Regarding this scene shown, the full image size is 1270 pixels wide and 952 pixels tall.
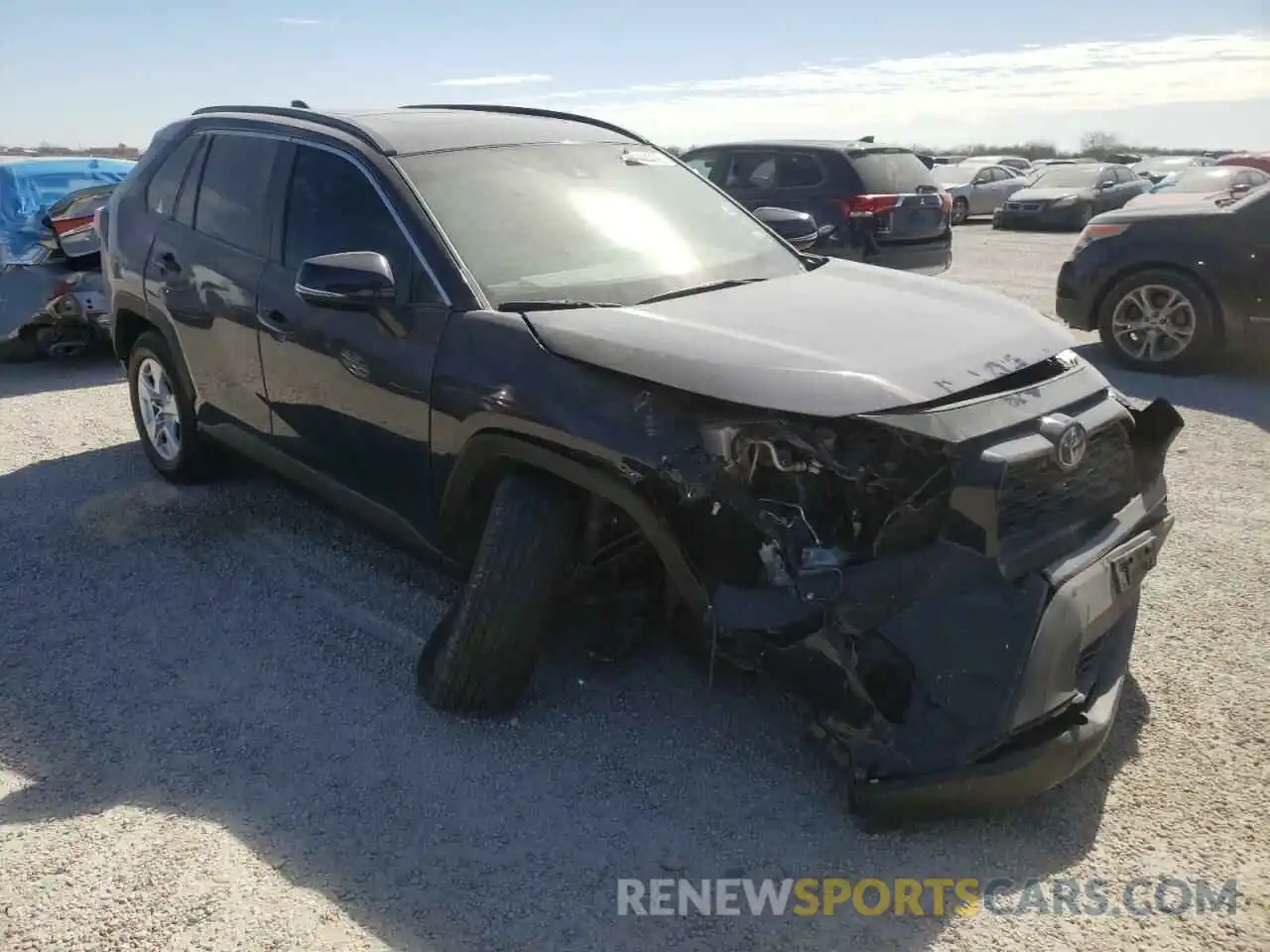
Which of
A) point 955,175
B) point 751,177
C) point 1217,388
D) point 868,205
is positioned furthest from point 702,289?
point 955,175

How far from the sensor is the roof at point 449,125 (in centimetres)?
396

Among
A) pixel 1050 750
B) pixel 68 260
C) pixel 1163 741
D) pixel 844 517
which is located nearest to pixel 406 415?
pixel 844 517

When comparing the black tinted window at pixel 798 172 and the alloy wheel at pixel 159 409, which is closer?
the alloy wheel at pixel 159 409

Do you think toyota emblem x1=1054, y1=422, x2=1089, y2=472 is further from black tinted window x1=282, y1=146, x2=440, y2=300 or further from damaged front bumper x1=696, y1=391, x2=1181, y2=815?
black tinted window x1=282, y1=146, x2=440, y2=300

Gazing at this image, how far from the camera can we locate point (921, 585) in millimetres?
2730

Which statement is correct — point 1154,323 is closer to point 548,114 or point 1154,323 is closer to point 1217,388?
point 1217,388

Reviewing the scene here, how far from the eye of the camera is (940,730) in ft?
8.83

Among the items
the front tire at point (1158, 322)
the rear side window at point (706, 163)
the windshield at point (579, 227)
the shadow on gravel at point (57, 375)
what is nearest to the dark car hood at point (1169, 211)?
the front tire at point (1158, 322)

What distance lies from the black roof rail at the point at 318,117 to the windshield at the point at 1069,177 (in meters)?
21.1

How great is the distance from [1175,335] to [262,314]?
21.6 ft

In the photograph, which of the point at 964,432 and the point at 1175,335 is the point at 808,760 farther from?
the point at 1175,335

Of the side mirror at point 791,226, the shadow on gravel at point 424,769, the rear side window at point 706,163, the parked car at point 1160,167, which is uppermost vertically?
the side mirror at point 791,226

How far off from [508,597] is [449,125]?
2048 mm

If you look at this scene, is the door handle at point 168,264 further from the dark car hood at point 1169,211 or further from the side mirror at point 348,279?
the dark car hood at point 1169,211
